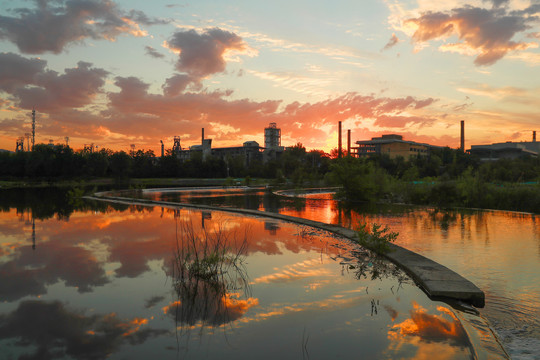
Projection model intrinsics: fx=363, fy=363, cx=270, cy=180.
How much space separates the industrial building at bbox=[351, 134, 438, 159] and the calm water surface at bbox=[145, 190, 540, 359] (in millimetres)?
94432

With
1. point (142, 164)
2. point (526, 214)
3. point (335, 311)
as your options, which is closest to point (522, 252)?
point (335, 311)

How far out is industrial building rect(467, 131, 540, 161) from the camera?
354ft

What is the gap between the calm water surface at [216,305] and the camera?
452cm

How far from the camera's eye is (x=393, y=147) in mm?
118500

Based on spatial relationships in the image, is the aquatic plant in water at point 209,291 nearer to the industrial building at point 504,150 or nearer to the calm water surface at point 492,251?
the calm water surface at point 492,251

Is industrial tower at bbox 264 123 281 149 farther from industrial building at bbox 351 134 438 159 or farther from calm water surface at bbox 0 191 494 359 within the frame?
calm water surface at bbox 0 191 494 359

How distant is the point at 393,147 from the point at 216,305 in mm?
120557

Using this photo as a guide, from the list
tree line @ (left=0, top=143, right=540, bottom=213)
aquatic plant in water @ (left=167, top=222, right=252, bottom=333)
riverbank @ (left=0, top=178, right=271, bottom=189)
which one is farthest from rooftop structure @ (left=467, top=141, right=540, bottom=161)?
aquatic plant in water @ (left=167, top=222, right=252, bottom=333)

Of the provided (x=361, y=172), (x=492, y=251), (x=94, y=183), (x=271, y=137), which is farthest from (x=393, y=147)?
(x=492, y=251)

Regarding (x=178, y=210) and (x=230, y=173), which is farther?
(x=230, y=173)

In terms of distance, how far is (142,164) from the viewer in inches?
3627

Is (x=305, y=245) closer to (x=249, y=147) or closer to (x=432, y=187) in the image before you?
(x=432, y=187)

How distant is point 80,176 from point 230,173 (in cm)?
3445

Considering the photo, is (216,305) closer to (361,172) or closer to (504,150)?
(361,172)
